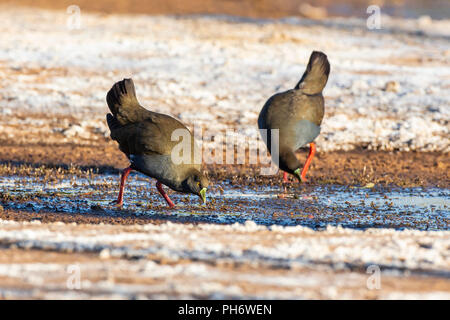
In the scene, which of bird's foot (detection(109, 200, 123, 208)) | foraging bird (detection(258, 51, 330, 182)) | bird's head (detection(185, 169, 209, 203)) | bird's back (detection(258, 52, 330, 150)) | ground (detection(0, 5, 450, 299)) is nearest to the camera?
ground (detection(0, 5, 450, 299))

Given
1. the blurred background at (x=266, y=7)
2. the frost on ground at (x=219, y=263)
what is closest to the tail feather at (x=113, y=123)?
the frost on ground at (x=219, y=263)

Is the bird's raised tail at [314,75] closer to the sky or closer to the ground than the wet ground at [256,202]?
closer to the sky

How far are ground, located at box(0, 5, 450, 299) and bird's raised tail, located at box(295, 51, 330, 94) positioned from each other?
130 cm

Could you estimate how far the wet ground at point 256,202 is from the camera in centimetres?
920

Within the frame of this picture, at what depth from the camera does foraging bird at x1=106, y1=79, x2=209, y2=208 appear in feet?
29.5

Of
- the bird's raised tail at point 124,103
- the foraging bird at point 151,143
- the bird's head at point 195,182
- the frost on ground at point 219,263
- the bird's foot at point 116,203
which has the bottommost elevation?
the frost on ground at point 219,263

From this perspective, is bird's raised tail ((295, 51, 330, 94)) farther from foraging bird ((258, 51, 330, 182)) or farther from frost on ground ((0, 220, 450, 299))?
frost on ground ((0, 220, 450, 299))

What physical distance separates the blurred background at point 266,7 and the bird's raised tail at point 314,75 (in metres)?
17.1

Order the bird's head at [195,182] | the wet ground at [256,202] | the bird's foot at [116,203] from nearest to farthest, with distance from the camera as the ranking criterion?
the bird's head at [195,182], the wet ground at [256,202], the bird's foot at [116,203]

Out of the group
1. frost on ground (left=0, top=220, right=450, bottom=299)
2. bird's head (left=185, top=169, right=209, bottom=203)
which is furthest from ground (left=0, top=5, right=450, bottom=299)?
bird's head (left=185, top=169, right=209, bottom=203)

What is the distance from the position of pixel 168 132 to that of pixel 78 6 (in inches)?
843

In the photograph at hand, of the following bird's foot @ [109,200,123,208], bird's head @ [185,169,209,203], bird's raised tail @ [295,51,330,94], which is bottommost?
bird's foot @ [109,200,123,208]

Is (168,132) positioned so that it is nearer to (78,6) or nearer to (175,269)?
(175,269)

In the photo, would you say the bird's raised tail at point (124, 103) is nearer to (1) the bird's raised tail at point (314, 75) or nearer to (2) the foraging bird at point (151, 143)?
(2) the foraging bird at point (151, 143)
